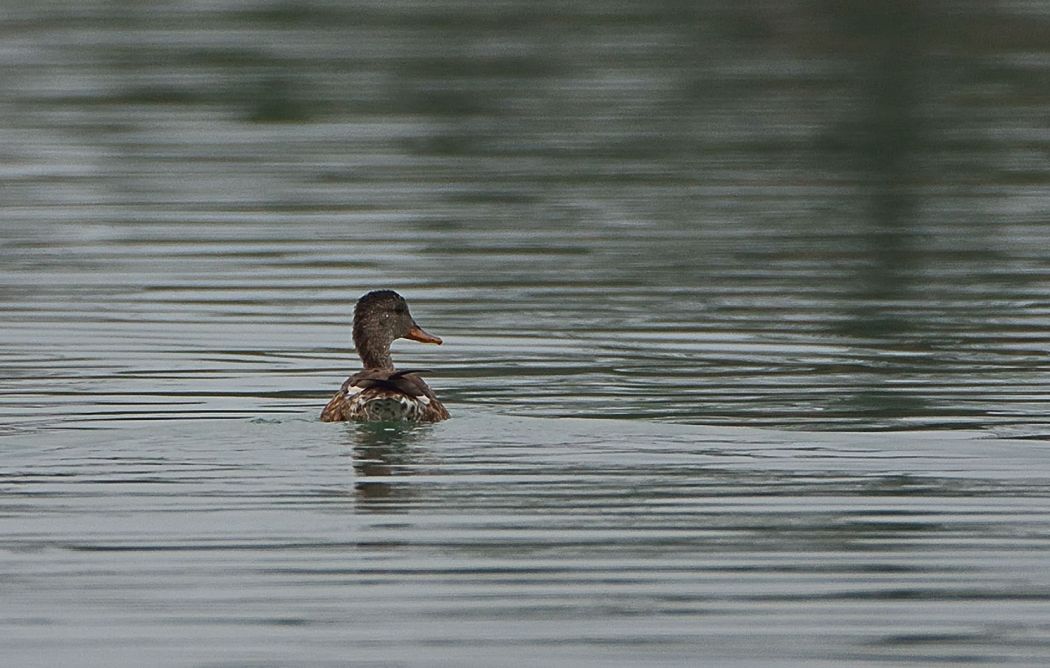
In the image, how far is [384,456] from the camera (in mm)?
10922

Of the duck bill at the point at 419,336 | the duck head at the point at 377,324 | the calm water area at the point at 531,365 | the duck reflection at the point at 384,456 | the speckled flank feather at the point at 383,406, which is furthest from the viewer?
the duck bill at the point at 419,336

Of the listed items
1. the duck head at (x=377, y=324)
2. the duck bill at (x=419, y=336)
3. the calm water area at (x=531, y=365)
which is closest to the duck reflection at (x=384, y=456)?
the calm water area at (x=531, y=365)

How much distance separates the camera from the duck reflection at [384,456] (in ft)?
33.0

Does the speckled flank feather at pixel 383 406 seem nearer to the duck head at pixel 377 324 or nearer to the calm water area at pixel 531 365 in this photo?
the calm water area at pixel 531 365

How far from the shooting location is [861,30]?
3706cm

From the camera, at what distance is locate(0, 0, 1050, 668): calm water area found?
814cm

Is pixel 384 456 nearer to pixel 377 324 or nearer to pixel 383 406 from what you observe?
pixel 383 406

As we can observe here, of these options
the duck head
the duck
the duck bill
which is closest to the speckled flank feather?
the duck

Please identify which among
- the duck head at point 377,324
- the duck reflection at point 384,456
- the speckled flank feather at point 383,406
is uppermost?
the duck head at point 377,324

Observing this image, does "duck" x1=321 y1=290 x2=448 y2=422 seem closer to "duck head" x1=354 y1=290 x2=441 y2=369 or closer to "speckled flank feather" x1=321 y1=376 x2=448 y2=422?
"speckled flank feather" x1=321 y1=376 x2=448 y2=422

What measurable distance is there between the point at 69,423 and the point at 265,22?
26.8 m

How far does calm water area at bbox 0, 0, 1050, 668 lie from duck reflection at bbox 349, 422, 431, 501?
3cm

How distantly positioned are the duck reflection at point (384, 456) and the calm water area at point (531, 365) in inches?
1.2

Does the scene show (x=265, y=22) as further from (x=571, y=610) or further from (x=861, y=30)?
(x=571, y=610)
